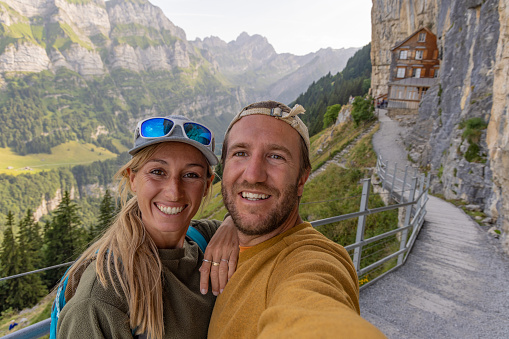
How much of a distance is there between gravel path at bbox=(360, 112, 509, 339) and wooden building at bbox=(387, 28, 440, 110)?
29543 millimetres

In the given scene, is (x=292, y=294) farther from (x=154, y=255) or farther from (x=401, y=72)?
(x=401, y=72)

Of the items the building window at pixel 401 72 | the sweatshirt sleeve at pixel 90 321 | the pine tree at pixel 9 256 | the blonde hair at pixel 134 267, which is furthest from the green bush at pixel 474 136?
the pine tree at pixel 9 256

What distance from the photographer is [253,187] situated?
1819mm

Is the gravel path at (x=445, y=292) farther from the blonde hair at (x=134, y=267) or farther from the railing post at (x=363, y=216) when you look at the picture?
the blonde hair at (x=134, y=267)

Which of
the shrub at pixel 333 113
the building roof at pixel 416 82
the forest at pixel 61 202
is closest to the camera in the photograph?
the forest at pixel 61 202

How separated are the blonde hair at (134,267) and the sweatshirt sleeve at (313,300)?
2.06 feet

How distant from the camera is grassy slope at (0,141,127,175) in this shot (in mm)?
142738

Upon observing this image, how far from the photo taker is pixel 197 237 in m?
2.28

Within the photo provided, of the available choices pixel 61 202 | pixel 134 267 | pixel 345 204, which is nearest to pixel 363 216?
pixel 134 267

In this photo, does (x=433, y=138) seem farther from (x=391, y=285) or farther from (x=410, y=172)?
(x=391, y=285)

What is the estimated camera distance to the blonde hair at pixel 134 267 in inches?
54.1

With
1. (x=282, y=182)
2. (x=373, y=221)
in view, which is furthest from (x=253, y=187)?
(x=373, y=221)

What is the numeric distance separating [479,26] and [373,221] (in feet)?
41.1

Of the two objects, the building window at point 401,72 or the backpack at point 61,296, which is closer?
the backpack at point 61,296
